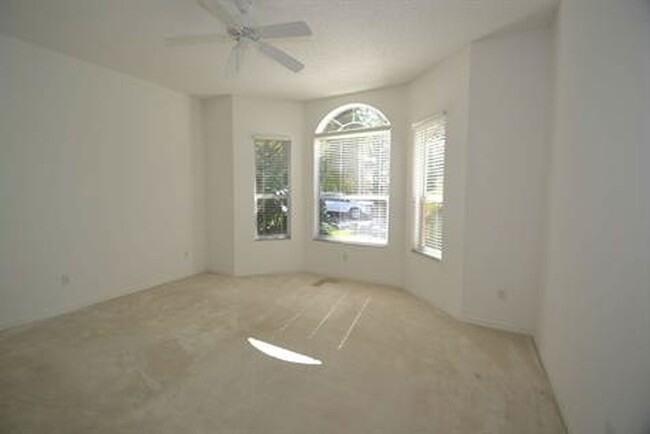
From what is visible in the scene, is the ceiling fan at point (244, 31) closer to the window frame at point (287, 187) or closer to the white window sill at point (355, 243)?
the window frame at point (287, 187)

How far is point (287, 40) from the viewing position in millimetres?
3002

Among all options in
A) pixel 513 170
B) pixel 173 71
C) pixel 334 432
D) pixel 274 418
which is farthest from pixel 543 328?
pixel 173 71

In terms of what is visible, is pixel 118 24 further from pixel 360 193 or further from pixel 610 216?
pixel 610 216

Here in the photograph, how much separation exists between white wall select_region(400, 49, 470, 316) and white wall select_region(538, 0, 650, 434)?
109 cm

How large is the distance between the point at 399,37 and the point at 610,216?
7.50ft

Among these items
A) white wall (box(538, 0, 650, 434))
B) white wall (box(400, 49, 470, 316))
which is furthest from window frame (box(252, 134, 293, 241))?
white wall (box(538, 0, 650, 434))

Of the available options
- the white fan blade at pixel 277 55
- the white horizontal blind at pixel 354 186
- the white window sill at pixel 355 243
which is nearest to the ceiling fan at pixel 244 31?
the white fan blade at pixel 277 55

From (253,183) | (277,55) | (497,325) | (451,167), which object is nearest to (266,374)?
(497,325)

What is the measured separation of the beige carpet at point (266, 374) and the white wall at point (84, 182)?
0.48 meters

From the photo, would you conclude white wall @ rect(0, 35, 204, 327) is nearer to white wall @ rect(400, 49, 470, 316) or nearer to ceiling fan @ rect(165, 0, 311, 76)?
ceiling fan @ rect(165, 0, 311, 76)

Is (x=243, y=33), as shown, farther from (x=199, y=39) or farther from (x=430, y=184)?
(x=430, y=184)

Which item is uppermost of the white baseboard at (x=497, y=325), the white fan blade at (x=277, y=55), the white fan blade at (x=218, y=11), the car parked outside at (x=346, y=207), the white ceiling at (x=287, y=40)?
the white ceiling at (x=287, y=40)

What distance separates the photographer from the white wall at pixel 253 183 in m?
4.97

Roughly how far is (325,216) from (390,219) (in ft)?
3.74
